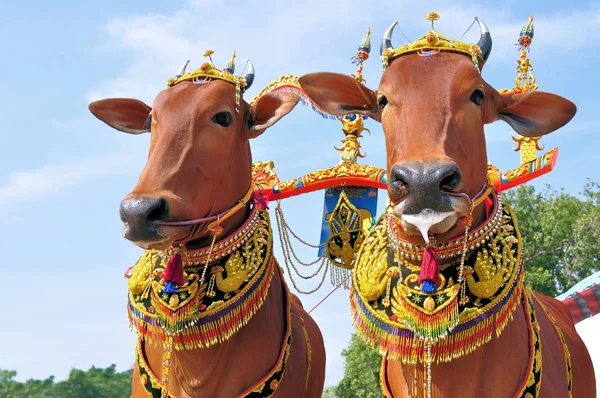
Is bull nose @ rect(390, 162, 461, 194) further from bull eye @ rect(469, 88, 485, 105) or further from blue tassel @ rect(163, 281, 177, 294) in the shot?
blue tassel @ rect(163, 281, 177, 294)

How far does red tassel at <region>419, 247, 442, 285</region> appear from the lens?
11.5 ft

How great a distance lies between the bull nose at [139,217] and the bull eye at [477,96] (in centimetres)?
171

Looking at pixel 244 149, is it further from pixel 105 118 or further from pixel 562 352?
pixel 562 352

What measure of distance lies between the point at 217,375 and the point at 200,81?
1.82 m

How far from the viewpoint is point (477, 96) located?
3.69 metres

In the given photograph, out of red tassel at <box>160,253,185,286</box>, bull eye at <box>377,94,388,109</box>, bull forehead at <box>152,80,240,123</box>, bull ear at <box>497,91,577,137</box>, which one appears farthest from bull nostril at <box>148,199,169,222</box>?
bull ear at <box>497,91,577,137</box>

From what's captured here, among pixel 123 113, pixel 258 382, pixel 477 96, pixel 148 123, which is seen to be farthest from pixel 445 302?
pixel 123 113

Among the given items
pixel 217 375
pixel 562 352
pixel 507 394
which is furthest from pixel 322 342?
pixel 507 394

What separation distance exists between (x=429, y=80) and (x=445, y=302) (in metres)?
1.09

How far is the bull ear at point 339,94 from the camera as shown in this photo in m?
4.16

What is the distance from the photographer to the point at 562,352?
14.4 ft

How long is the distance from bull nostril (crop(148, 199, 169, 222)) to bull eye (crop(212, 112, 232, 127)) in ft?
2.55

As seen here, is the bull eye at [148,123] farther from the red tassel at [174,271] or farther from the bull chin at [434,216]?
the bull chin at [434,216]

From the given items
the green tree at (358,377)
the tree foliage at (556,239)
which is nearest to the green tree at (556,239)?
the tree foliage at (556,239)
